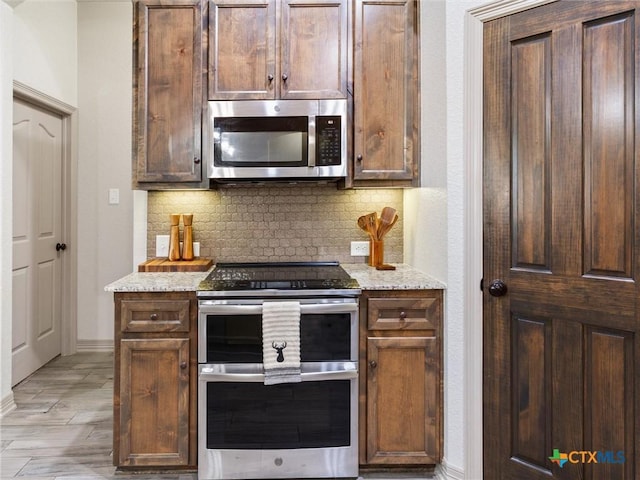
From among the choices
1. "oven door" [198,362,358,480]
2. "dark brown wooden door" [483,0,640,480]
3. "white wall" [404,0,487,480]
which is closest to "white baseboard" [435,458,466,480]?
"white wall" [404,0,487,480]

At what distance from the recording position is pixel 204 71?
2.35 m

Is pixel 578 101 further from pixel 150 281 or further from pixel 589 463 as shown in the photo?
pixel 150 281

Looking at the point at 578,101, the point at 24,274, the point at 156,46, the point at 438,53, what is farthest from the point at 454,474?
the point at 24,274

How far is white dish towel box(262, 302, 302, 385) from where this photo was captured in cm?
198

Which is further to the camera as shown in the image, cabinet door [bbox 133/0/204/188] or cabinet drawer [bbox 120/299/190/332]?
cabinet door [bbox 133/0/204/188]

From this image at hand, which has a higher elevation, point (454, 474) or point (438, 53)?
point (438, 53)

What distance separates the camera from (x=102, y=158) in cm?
389

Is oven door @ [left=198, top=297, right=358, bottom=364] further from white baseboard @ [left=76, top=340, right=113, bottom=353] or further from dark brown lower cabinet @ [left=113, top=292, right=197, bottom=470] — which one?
white baseboard @ [left=76, top=340, right=113, bottom=353]

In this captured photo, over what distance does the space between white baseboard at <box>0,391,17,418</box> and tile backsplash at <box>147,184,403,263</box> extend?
1.52 m

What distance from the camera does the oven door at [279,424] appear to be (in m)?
2.01

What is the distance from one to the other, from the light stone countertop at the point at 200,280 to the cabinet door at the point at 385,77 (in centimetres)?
61

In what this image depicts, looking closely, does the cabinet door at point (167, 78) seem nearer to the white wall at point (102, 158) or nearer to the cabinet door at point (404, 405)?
the cabinet door at point (404, 405)

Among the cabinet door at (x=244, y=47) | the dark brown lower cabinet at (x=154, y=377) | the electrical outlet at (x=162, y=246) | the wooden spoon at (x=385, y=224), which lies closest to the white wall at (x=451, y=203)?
the wooden spoon at (x=385, y=224)

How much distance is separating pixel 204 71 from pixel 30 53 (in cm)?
172
